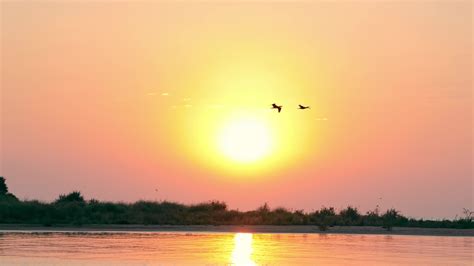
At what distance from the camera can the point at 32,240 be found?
2010 inches

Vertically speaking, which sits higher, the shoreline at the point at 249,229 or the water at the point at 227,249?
the shoreline at the point at 249,229

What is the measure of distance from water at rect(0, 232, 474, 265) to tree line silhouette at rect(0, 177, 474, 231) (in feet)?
37.3

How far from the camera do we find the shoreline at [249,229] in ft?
214

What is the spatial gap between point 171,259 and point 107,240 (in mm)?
14022

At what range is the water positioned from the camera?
38.4m

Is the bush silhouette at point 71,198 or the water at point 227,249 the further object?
the bush silhouette at point 71,198

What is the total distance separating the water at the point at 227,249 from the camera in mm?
38406

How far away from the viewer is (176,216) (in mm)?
76812

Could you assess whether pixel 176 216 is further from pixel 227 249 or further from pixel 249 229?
pixel 227 249

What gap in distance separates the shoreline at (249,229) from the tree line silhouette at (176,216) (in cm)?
170

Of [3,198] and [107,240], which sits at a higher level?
[3,198]

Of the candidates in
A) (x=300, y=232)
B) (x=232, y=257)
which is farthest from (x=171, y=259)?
(x=300, y=232)

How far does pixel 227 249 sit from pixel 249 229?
22273 mm

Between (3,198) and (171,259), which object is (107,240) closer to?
(171,259)
